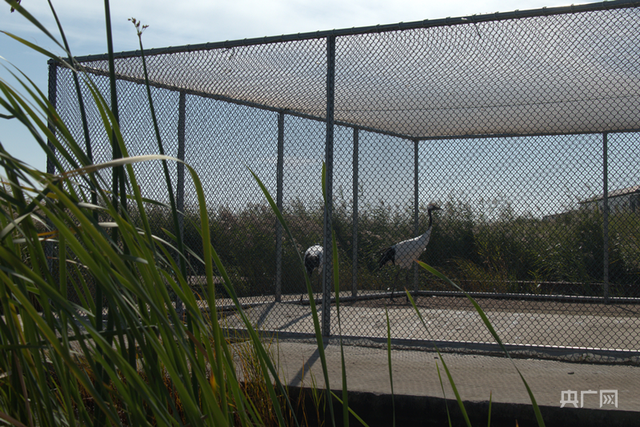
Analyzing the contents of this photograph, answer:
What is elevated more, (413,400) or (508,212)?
(508,212)

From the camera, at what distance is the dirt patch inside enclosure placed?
5887mm

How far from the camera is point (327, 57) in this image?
3793 mm

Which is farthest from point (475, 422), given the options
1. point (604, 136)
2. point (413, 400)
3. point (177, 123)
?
point (604, 136)

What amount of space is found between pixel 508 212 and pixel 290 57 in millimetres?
4878

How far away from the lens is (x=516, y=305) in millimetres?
6527

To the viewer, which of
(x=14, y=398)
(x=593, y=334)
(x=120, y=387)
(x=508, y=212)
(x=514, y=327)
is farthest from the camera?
(x=508, y=212)

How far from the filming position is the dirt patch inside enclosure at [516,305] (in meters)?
5.89

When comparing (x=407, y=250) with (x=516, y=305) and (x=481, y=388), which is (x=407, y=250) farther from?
(x=481, y=388)

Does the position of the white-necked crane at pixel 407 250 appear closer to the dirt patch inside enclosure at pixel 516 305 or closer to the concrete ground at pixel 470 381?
the dirt patch inside enclosure at pixel 516 305

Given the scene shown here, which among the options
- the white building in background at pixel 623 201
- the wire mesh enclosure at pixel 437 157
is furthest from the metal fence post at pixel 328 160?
the white building in background at pixel 623 201

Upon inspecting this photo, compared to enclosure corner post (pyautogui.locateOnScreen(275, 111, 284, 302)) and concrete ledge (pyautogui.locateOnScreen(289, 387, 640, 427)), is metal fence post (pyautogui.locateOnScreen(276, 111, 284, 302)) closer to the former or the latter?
enclosure corner post (pyautogui.locateOnScreen(275, 111, 284, 302))

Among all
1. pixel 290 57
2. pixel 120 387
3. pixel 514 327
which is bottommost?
pixel 514 327

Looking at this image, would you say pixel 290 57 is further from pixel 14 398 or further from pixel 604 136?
pixel 604 136

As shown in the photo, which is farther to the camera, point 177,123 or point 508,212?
point 508,212
